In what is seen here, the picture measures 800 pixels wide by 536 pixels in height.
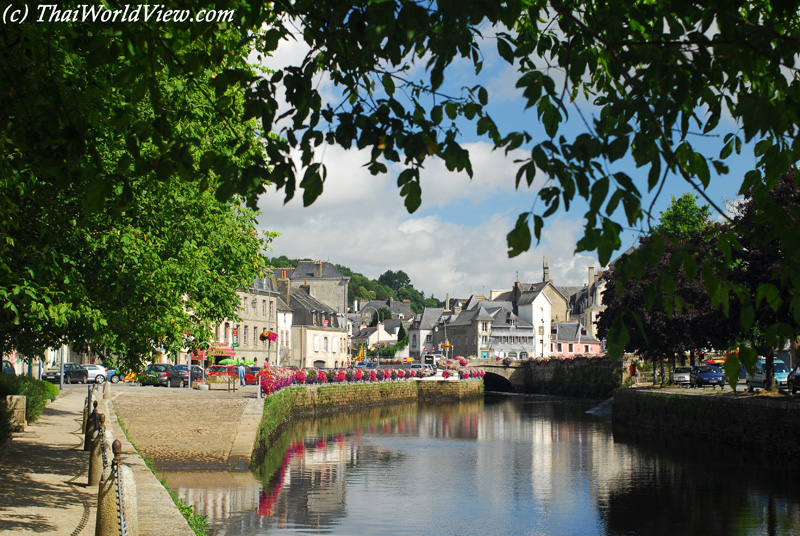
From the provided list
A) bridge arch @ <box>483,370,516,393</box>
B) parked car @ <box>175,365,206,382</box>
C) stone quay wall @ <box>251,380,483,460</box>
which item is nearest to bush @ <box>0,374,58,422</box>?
stone quay wall @ <box>251,380,483,460</box>

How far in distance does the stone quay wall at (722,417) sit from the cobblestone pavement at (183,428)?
1734cm

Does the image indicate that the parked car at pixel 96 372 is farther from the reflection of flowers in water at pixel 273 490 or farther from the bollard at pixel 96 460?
the bollard at pixel 96 460

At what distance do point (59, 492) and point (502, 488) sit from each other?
13260 millimetres

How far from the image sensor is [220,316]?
76.6ft

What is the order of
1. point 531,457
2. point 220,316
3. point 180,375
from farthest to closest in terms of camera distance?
1. point 180,375
2. point 531,457
3. point 220,316

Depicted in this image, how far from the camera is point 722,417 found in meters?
32.4

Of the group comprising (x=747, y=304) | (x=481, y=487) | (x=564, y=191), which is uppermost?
(x=564, y=191)

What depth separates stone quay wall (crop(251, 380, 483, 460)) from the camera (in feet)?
107

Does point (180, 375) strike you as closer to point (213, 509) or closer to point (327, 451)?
point (327, 451)

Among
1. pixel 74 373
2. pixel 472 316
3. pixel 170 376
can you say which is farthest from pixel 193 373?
pixel 472 316

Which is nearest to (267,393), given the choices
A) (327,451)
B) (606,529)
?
(327,451)

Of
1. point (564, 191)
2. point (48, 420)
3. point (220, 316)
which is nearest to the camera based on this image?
point (564, 191)

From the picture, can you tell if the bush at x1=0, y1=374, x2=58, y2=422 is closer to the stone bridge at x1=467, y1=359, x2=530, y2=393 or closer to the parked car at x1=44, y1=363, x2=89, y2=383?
the parked car at x1=44, y1=363, x2=89, y2=383

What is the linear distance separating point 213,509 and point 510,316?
95.7m
